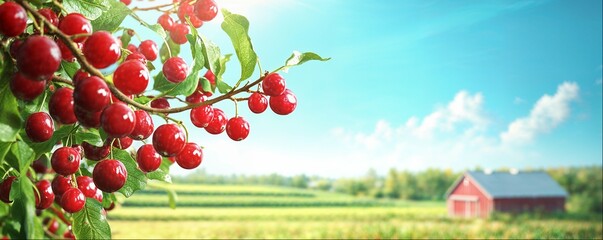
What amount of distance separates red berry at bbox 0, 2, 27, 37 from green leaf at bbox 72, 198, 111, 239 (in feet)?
1.68

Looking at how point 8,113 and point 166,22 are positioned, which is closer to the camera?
point 8,113

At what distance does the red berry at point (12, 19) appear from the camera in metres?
0.83

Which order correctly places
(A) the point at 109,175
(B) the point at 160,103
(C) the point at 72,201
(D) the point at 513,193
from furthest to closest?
(D) the point at 513,193 → (B) the point at 160,103 → (C) the point at 72,201 → (A) the point at 109,175

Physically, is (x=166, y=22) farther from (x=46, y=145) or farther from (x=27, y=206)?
(x=27, y=206)

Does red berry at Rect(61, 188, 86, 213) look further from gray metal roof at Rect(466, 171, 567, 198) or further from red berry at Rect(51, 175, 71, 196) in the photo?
gray metal roof at Rect(466, 171, 567, 198)

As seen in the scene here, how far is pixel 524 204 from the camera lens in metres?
19.9

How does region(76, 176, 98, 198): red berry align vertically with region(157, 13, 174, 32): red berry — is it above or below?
below

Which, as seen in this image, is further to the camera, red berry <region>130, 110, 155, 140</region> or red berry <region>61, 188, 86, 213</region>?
red berry <region>61, 188, 86, 213</region>

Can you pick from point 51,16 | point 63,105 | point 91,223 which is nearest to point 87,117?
point 63,105

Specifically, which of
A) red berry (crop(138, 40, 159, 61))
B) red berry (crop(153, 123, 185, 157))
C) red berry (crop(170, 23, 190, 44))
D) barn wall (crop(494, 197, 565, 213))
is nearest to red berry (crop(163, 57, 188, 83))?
red berry (crop(153, 123, 185, 157))

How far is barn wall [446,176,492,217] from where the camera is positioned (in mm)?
20656

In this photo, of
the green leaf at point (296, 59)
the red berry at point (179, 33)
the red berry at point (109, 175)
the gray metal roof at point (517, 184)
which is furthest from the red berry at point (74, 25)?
the gray metal roof at point (517, 184)

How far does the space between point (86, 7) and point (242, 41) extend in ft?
1.01

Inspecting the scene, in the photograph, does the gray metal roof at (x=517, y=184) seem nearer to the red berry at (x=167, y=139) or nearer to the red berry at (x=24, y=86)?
the red berry at (x=167, y=139)
